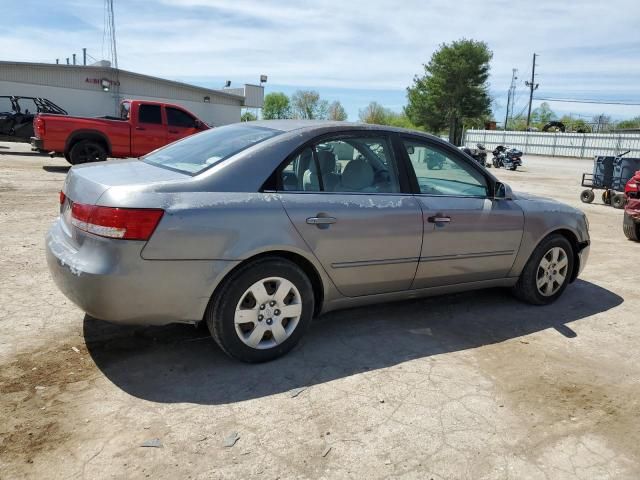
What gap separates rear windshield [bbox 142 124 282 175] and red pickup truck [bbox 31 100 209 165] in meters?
9.92

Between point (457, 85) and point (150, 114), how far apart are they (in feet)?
141

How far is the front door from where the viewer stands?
4.09m

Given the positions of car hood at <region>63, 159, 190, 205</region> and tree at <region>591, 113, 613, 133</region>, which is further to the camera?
tree at <region>591, 113, 613, 133</region>

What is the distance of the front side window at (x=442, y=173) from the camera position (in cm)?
415

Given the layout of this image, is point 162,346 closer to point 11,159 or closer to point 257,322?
point 257,322

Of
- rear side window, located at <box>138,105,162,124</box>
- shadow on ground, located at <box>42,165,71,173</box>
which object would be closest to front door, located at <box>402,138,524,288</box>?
rear side window, located at <box>138,105,162,124</box>

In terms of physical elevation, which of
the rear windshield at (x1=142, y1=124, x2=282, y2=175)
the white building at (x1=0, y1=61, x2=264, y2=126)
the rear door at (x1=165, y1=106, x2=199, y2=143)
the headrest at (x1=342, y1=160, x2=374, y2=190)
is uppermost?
the white building at (x1=0, y1=61, x2=264, y2=126)

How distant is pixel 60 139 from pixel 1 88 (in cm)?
1835

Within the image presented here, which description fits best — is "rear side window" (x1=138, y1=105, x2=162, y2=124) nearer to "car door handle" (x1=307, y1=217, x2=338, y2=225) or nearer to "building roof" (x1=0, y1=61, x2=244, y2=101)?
"car door handle" (x1=307, y1=217, x2=338, y2=225)

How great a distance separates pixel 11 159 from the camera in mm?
15641

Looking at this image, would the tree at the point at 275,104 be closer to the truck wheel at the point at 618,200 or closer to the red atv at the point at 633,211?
the truck wheel at the point at 618,200

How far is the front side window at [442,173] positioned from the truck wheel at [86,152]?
11.0 meters

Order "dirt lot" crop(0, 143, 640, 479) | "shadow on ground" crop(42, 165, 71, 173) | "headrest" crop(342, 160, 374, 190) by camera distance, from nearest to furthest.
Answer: "dirt lot" crop(0, 143, 640, 479)
"headrest" crop(342, 160, 374, 190)
"shadow on ground" crop(42, 165, 71, 173)

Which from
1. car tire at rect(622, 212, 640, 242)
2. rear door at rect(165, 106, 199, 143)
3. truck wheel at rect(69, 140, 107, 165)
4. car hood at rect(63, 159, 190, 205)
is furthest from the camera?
rear door at rect(165, 106, 199, 143)
